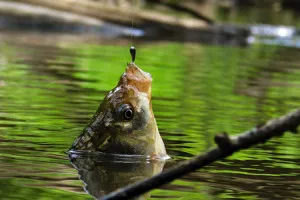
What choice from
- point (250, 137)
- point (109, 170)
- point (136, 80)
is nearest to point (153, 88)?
point (136, 80)

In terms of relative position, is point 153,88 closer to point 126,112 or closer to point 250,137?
point 126,112

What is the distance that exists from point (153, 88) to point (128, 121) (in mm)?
6837

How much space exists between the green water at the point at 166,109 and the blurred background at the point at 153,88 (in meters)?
0.01

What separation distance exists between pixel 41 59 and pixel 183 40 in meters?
11.0

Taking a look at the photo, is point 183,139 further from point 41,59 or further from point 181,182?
point 41,59

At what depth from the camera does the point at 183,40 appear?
87.3 ft

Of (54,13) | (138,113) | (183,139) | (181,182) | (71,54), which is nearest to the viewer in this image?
(181,182)

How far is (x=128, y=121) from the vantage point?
226 inches

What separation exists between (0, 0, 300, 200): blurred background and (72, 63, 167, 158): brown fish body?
0.98 ft

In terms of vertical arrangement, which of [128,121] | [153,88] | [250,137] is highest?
[250,137]

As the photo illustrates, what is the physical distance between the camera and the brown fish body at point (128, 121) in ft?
18.8

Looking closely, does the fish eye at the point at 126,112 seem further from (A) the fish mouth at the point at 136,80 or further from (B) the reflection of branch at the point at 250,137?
(B) the reflection of branch at the point at 250,137

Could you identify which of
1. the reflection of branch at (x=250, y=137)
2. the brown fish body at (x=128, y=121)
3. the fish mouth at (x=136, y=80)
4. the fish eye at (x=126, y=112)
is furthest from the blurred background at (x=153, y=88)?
the reflection of branch at (x=250, y=137)

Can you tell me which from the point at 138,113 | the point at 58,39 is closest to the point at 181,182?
the point at 138,113
